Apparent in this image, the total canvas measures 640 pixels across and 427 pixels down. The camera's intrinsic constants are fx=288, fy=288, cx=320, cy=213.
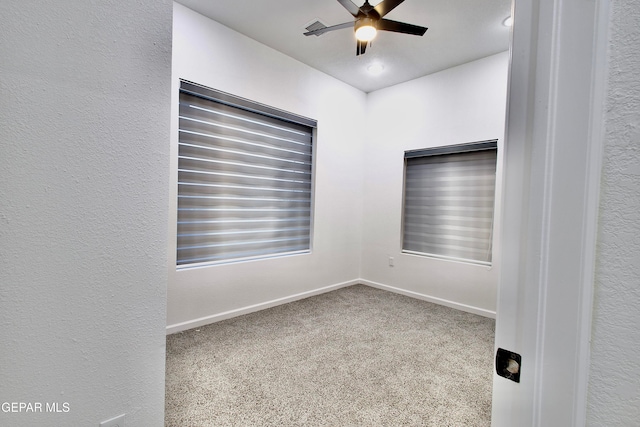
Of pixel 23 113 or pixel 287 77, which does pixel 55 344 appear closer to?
pixel 23 113

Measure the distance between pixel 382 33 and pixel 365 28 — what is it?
2.20 feet

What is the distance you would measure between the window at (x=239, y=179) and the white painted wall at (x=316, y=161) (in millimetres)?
127

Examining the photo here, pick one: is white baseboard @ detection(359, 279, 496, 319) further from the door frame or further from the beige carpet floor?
the door frame

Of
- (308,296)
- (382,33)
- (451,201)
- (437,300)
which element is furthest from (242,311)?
(382,33)

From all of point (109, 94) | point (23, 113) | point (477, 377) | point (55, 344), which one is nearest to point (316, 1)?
point (109, 94)

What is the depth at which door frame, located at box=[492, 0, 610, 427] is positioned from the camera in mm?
430

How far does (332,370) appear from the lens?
210cm

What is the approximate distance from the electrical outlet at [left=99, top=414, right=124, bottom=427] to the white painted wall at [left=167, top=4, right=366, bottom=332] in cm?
166

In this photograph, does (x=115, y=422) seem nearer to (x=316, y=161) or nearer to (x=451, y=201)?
(x=316, y=161)

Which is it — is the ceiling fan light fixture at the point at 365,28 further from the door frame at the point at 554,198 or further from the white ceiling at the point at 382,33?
the door frame at the point at 554,198

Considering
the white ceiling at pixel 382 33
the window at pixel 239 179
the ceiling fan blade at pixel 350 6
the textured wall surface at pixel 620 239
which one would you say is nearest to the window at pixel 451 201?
the white ceiling at pixel 382 33

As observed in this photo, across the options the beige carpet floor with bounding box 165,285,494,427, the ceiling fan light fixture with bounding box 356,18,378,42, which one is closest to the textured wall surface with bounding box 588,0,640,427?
the beige carpet floor with bounding box 165,285,494,427

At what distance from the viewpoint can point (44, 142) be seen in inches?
34.7

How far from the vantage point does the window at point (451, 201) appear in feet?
11.0
